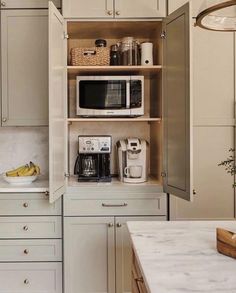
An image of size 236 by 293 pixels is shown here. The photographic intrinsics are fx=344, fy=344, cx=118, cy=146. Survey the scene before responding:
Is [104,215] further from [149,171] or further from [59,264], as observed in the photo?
[149,171]

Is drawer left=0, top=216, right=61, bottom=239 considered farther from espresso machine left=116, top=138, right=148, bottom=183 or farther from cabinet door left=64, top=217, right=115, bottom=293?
espresso machine left=116, top=138, right=148, bottom=183

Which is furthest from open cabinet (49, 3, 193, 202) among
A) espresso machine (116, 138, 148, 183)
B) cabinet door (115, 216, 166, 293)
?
cabinet door (115, 216, 166, 293)

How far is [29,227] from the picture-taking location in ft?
7.88

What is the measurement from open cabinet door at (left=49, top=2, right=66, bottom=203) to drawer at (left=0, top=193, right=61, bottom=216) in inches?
7.2

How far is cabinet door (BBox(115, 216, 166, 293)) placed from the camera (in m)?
2.43

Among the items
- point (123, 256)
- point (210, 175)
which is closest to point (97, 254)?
point (123, 256)

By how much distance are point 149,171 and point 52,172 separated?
108cm

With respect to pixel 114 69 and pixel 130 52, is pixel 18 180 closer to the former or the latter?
pixel 114 69

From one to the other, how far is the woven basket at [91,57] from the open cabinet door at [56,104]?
132mm

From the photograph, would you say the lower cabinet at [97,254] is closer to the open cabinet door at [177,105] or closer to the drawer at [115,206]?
the drawer at [115,206]

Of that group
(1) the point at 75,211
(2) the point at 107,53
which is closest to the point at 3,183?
(1) the point at 75,211

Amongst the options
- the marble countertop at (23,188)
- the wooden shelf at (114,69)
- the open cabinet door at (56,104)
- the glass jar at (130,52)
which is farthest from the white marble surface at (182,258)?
the glass jar at (130,52)

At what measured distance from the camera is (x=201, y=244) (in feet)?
4.15

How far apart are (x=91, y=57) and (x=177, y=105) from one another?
0.75 m
